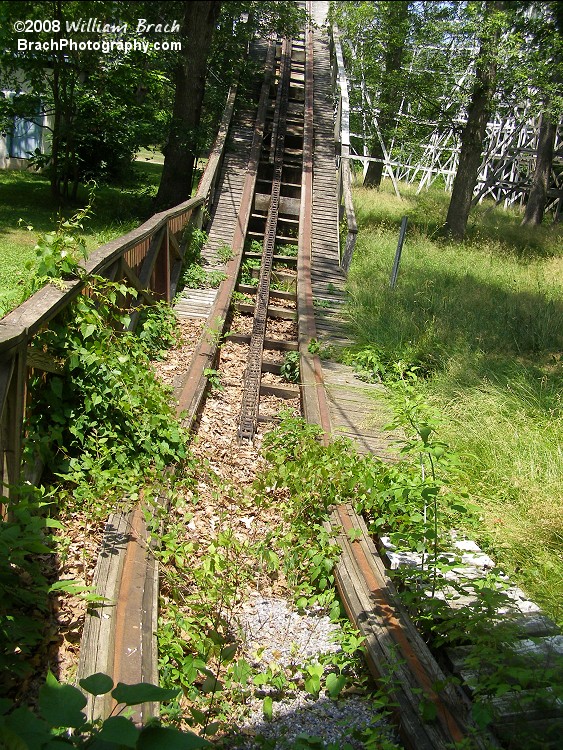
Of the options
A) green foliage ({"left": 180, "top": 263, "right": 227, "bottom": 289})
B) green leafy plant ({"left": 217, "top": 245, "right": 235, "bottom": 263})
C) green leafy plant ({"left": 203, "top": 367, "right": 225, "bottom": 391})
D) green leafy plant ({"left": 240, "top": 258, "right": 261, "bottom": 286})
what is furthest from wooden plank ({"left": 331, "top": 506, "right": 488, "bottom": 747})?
green leafy plant ({"left": 217, "top": 245, "right": 235, "bottom": 263})

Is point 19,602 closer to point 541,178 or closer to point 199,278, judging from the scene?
point 199,278

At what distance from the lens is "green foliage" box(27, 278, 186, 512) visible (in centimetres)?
412

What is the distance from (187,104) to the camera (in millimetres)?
13555

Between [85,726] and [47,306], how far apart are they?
2.60 metres

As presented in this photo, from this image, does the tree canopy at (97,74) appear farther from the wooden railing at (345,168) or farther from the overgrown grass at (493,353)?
the overgrown grass at (493,353)

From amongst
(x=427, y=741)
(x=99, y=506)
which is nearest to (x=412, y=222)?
(x=99, y=506)

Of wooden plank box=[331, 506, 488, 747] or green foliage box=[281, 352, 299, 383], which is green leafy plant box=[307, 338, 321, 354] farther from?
wooden plank box=[331, 506, 488, 747]

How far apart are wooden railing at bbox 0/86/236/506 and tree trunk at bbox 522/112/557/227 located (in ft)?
37.5

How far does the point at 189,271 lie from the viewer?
31.4 feet

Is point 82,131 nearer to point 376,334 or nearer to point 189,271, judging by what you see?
point 189,271

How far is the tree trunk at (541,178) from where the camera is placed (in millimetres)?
17672

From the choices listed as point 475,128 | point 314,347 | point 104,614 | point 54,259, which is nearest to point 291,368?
point 314,347

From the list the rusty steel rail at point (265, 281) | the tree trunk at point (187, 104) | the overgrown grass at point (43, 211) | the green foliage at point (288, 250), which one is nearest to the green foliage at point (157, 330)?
the rusty steel rail at point (265, 281)

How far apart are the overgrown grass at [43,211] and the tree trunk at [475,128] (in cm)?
601
